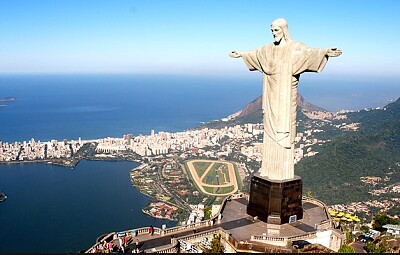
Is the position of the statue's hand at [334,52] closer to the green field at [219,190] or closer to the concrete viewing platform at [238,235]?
the concrete viewing platform at [238,235]

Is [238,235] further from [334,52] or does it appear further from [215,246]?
[334,52]

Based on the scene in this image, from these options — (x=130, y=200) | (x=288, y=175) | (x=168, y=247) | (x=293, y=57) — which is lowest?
(x=130, y=200)

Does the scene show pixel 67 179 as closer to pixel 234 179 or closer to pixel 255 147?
pixel 234 179

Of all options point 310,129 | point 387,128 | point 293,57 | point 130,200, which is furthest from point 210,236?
point 310,129

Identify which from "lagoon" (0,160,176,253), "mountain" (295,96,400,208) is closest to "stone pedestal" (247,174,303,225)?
"lagoon" (0,160,176,253)

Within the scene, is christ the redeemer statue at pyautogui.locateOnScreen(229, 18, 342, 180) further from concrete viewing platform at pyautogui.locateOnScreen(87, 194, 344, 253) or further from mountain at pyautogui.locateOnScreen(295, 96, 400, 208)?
mountain at pyautogui.locateOnScreen(295, 96, 400, 208)

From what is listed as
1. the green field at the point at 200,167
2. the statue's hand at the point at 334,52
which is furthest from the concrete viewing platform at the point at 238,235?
the green field at the point at 200,167

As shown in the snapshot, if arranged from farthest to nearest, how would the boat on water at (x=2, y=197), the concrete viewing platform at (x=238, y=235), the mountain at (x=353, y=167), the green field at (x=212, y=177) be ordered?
the green field at (x=212, y=177), the boat on water at (x=2, y=197), the mountain at (x=353, y=167), the concrete viewing platform at (x=238, y=235)
